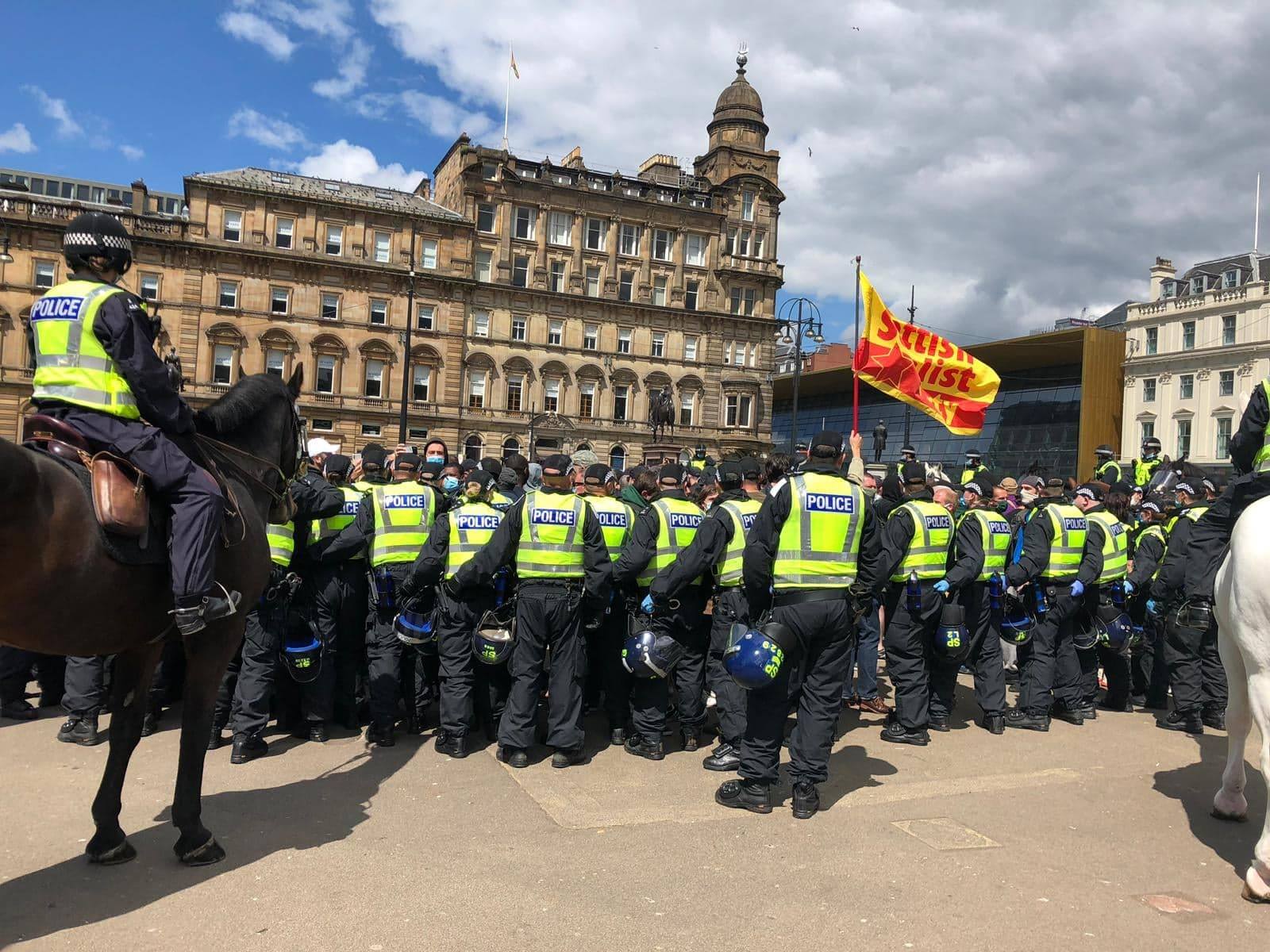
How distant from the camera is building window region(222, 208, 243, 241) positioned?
53.2 m

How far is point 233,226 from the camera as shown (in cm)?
5331

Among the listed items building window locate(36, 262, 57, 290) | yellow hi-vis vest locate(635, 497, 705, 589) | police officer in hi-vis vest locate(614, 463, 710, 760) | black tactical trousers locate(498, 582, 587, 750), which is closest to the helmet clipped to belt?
police officer in hi-vis vest locate(614, 463, 710, 760)

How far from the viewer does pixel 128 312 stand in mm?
4398

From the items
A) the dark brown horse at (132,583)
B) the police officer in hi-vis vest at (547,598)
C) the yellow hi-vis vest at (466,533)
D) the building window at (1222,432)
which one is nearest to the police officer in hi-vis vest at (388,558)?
the yellow hi-vis vest at (466,533)

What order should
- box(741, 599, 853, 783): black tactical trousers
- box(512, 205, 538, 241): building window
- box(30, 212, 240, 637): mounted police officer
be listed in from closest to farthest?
box(30, 212, 240, 637): mounted police officer < box(741, 599, 853, 783): black tactical trousers < box(512, 205, 538, 241): building window

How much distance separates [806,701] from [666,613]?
163 cm

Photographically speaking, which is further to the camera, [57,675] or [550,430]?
[550,430]

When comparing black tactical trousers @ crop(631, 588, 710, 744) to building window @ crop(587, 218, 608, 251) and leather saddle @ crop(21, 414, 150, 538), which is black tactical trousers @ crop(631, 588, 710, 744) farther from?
building window @ crop(587, 218, 608, 251)

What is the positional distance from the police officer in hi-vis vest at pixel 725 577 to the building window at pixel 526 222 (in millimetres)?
55470

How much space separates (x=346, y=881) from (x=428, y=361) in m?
54.9

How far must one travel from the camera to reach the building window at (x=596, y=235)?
62.2 metres

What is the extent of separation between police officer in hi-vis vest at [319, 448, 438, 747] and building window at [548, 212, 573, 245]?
55.8 meters

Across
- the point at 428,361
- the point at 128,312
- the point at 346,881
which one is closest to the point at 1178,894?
the point at 346,881

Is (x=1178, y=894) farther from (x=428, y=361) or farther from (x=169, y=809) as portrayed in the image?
(x=428, y=361)
